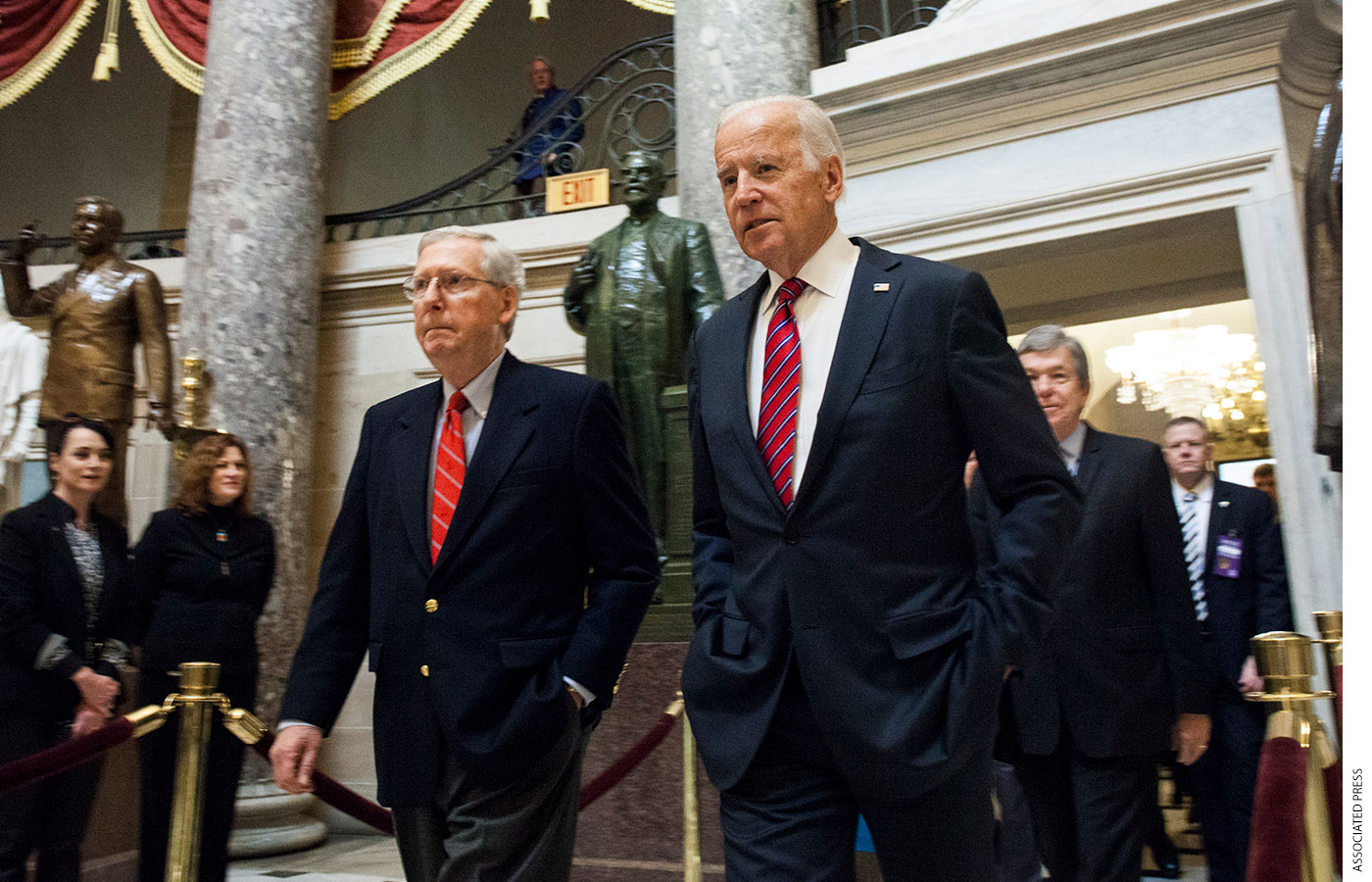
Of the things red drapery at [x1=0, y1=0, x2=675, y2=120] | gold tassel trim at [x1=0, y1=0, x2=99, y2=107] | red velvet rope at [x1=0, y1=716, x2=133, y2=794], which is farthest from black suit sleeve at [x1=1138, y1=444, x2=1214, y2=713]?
gold tassel trim at [x1=0, y1=0, x2=99, y2=107]

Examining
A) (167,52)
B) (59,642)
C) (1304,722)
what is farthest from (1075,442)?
(167,52)

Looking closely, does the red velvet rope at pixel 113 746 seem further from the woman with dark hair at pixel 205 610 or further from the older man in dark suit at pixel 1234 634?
the older man in dark suit at pixel 1234 634

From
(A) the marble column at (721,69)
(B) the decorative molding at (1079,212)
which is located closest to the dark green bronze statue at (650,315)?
(A) the marble column at (721,69)

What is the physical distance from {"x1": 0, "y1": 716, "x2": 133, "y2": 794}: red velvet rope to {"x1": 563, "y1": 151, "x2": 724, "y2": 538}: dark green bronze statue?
8.63ft

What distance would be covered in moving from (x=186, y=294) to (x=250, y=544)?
10.4 feet

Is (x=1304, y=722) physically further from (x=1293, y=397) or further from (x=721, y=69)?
(x=721, y=69)

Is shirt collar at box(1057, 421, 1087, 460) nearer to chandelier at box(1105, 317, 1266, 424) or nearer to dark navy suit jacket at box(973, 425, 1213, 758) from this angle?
dark navy suit jacket at box(973, 425, 1213, 758)

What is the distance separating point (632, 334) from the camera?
16.4 ft

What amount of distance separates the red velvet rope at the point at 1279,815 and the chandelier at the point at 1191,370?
20.8 ft

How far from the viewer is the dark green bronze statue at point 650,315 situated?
4.97m

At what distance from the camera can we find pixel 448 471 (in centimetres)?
219

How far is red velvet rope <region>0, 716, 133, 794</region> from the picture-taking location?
240cm

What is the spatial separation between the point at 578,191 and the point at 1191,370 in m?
4.21

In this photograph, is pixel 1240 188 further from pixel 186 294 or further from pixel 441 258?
pixel 186 294
